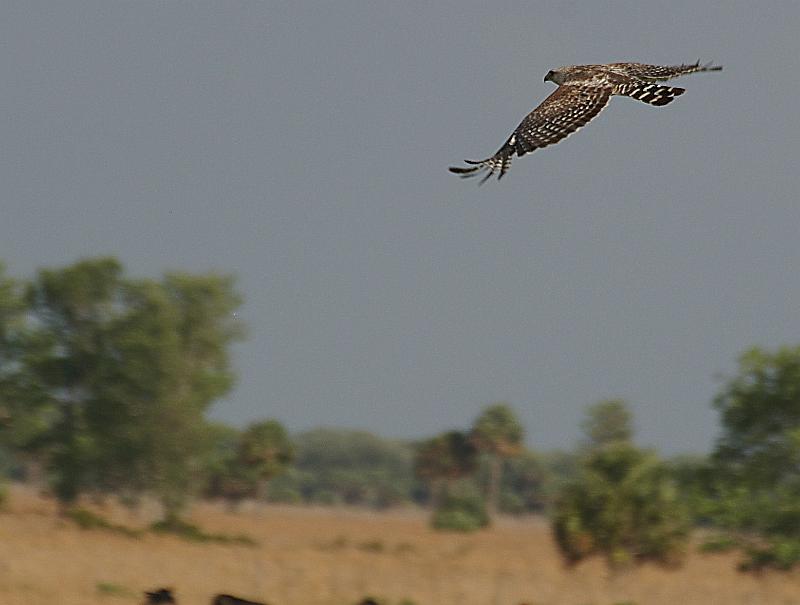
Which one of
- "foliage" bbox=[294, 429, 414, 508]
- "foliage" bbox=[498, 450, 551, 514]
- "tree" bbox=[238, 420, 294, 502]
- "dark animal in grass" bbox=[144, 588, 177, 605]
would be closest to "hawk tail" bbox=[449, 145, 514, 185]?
"dark animal in grass" bbox=[144, 588, 177, 605]

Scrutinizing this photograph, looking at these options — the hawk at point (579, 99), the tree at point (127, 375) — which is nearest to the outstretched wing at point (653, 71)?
the hawk at point (579, 99)

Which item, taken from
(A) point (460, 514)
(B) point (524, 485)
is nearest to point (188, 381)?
(A) point (460, 514)

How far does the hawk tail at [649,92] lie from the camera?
13.2 m

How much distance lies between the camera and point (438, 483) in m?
70.2

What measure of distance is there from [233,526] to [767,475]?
32.6 metres

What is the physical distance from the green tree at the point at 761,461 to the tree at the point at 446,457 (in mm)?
38640

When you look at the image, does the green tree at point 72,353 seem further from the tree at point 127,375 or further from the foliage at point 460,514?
the foliage at point 460,514

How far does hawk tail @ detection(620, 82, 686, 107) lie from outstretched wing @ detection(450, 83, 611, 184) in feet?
0.82

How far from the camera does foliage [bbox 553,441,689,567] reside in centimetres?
2977

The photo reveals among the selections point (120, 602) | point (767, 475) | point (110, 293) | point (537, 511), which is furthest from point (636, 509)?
point (537, 511)

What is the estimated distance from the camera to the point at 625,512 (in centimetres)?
2969

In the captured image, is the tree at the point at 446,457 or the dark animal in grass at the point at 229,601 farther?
the tree at the point at 446,457

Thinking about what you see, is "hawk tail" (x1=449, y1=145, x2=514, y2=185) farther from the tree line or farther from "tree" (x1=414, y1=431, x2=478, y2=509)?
"tree" (x1=414, y1=431, x2=478, y2=509)

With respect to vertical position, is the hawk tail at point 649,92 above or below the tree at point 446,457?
below
